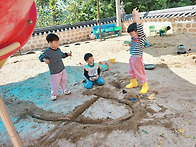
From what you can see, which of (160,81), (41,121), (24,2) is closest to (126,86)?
(160,81)

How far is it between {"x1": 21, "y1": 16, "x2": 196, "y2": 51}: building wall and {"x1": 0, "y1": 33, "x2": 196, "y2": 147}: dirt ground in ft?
13.3

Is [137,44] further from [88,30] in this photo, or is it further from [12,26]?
[88,30]

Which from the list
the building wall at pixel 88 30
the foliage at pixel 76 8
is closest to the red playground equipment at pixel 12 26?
the building wall at pixel 88 30

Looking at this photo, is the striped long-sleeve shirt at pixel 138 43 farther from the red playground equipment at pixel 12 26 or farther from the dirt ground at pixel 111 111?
the red playground equipment at pixel 12 26

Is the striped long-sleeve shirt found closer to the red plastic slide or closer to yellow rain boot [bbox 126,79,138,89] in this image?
yellow rain boot [bbox 126,79,138,89]

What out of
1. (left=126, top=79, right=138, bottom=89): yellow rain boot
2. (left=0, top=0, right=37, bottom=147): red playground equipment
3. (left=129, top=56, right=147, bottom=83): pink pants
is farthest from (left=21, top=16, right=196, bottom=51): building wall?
(left=0, top=0, right=37, bottom=147): red playground equipment

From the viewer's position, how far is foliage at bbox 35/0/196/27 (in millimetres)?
12187

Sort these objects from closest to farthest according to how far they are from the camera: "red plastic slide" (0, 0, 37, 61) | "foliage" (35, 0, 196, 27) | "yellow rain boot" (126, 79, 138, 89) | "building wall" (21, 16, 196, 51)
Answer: "red plastic slide" (0, 0, 37, 61) → "yellow rain boot" (126, 79, 138, 89) → "building wall" (21, 16, 196, 51) → "foliage" (35, 0, 196, 27)

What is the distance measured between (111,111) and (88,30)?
Answer: 9.60m

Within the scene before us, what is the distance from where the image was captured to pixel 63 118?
2.55 meters

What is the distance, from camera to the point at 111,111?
259cm

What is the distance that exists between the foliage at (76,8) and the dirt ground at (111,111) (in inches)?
326

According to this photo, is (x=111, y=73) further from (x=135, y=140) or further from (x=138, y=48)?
(x=135, y=140)

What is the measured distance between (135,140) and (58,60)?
6.88 feet
